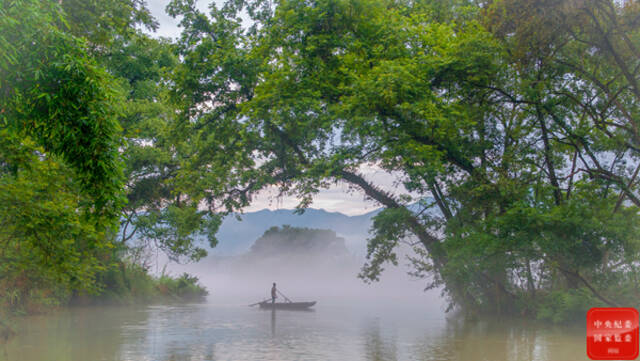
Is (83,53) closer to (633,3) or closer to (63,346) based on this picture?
(63,346)

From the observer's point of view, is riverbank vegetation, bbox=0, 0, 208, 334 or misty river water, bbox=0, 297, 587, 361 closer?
riverbank vegetation, bbox=0, 0, 208, 334

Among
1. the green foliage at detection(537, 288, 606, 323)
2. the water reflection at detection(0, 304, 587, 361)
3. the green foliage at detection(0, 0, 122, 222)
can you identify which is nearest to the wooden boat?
the water reflection at detection(0, 304, 587, 361)

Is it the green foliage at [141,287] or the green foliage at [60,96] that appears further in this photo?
the green foliage at [141,287]

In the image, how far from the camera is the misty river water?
1795cm

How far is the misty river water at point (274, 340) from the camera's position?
707 inches

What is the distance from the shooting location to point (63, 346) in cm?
1958

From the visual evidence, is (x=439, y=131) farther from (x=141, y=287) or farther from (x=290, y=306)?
(x=141, y=287)

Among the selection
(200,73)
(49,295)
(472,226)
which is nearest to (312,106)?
(200,73)

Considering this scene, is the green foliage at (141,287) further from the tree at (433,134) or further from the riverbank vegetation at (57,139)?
the tree at (433,134)

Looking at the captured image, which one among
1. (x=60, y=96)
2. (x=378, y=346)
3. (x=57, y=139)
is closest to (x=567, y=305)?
(x=378, y=346)

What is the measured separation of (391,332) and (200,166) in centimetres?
1321

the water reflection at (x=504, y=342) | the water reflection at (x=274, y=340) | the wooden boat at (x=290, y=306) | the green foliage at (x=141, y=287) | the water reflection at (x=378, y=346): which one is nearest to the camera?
the water reflection at (x=274, y=340)

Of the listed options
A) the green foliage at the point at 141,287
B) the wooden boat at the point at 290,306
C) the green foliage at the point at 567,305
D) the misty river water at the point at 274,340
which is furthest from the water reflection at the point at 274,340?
the wooden boat at the point at 290,306

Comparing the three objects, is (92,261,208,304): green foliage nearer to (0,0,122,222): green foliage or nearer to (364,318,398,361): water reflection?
(364,318,398,361): water reflection
